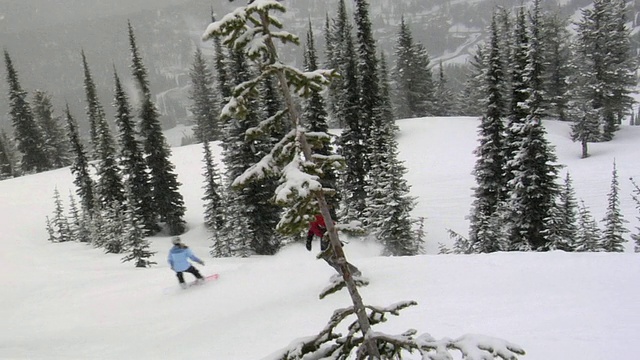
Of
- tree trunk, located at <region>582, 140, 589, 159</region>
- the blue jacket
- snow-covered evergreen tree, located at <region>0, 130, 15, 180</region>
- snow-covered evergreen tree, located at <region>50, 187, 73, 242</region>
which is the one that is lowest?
snow-covered evergreen tree, located at <region>50, 187, 73, 242</region>

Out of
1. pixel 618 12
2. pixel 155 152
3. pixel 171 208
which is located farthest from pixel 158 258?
pixel 618 12

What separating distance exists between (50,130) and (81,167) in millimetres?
22290

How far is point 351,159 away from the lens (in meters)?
35.8

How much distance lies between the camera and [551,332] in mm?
8211

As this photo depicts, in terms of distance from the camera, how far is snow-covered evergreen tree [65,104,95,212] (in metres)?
46.0

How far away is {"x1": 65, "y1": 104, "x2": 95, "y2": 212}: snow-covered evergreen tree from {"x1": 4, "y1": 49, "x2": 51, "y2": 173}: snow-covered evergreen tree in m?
15.8

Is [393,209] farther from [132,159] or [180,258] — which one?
[132,159]

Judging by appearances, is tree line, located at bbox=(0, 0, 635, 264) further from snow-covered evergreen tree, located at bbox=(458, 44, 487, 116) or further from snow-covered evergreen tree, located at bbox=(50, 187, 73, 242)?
snow-covered evergreen tree, located at bbox=(50, 187, 73, 242)

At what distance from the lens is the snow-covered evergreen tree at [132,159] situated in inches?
1612

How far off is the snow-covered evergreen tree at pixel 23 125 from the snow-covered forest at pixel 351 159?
0.59ft

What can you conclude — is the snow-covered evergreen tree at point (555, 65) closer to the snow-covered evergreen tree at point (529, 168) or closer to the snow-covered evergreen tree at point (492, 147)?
the snow-covered evergreen tree at point (492, 147)

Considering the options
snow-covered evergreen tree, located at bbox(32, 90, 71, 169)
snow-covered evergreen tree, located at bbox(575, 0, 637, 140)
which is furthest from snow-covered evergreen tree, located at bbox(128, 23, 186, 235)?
snow-covered evergreen tree, located at bbox(575, 0, 637, 140)

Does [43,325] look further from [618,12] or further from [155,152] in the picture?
[618,12]

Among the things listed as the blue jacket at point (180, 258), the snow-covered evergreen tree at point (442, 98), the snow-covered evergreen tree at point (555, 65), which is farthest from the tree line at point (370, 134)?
the snow-covered evergreen tree at point (442, 98)
